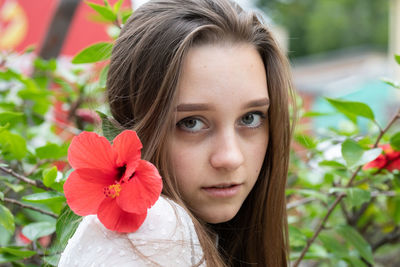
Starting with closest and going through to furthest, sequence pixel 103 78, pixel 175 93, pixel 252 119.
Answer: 1. pixel 175 93
2. pixel 252 119
3. pixel 103 78

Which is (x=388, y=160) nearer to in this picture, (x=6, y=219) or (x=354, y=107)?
(x=354, y=107)

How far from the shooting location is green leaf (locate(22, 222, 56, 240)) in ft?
3.34

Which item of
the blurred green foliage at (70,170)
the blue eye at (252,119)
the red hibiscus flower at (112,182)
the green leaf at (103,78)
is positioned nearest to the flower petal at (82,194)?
the red hibiscus flower at (112,182)

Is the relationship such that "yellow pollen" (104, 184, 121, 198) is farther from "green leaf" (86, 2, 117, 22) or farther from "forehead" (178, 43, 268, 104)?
"green leaf" (86, 2, 117, 22)

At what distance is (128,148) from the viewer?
2.45 feet

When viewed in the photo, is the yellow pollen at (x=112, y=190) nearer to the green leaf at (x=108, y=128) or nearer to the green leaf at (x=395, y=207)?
the green leaf at (x=108, y=128)

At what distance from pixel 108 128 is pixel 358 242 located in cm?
66

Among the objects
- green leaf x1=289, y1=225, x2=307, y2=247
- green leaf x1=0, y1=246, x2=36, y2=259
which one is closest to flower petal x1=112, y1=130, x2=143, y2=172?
green leaf x1=0, y1=246, x2=36, y2=259

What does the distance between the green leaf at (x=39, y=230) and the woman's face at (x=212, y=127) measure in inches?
12.9

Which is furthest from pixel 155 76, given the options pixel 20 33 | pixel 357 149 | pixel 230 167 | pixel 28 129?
pixel 20 33

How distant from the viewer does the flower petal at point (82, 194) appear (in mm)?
754

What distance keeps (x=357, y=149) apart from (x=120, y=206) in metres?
0.59

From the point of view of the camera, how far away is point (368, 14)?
26656mm

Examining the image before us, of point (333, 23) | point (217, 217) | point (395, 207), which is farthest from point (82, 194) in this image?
point (333, 23)
